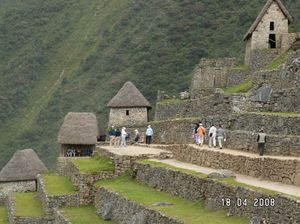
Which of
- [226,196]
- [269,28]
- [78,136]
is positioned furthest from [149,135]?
[226,196]

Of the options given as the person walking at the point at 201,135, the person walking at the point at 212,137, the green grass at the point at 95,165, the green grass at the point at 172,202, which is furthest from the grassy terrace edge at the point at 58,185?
the person walking at the point at 212,137

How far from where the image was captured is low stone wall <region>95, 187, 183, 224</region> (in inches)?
585

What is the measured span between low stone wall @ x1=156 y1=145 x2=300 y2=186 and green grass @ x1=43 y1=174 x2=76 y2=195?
16.0ft

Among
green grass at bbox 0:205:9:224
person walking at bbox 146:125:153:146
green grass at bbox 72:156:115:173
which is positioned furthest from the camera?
person walking at bbox 146:125:153:146

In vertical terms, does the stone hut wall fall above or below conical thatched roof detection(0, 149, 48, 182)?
above

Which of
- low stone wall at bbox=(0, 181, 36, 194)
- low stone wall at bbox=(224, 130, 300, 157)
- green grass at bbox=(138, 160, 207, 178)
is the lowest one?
low stone wall at bbox=(0, 181, 36, 194)

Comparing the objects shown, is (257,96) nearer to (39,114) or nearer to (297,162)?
(297,162)

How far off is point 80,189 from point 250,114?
581 centimetres

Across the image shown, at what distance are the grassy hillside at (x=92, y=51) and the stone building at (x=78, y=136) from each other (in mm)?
18584

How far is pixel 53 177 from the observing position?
1150 inches

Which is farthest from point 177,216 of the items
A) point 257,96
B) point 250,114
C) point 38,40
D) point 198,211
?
point 38,40

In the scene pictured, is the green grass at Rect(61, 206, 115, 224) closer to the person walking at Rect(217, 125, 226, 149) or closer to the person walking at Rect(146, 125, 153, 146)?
the person walking at Rect(217, 125, 226, 149)

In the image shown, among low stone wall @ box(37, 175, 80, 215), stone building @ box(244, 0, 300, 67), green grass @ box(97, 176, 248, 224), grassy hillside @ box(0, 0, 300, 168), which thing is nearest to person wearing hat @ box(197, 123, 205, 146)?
green grass @ box(97, 176, 248, 224)

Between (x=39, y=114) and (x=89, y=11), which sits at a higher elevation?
(x=89, y=11)
